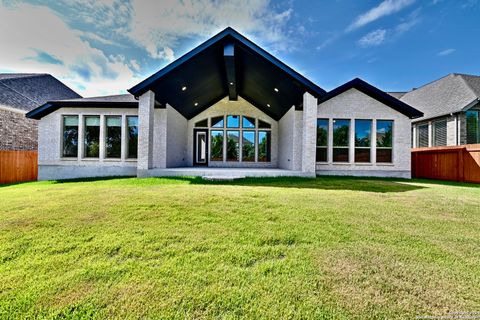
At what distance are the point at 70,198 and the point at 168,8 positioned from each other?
29.0 ft

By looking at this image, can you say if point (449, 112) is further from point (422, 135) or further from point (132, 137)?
point (132, 137)

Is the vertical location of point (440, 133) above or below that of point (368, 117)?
below

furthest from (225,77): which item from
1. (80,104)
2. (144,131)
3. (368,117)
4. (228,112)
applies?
(368,117)

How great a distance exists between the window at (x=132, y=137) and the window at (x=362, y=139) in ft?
36.0

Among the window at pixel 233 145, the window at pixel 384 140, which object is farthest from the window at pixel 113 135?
the window at pixel 384 140

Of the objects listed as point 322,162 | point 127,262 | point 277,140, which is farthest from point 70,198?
point 277,140

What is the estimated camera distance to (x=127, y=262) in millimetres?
2537

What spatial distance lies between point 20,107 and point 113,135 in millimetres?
10753

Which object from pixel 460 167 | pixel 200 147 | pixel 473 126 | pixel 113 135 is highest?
pixel 473 126

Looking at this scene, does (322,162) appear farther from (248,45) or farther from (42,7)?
(42,7)

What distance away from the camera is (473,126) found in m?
12.9

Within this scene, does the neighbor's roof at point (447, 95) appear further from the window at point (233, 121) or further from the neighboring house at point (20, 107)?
the neighboring house at point (20, 107)

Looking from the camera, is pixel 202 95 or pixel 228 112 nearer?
pixel 202 95

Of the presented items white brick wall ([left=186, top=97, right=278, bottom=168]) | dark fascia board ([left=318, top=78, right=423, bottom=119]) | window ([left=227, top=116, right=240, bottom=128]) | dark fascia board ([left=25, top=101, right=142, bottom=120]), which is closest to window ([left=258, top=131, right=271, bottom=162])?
white brick wall ([left=186, top=97, right=278, bottom=168])
